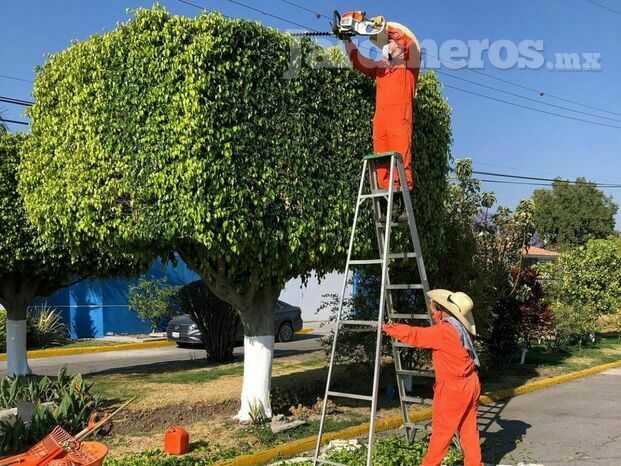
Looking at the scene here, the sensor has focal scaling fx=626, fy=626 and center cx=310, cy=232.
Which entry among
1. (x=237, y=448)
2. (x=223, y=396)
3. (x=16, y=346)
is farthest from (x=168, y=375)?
(x=237, y=448)

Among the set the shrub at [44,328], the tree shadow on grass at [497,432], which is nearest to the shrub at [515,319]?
the tree shadow on grass at [497,432]

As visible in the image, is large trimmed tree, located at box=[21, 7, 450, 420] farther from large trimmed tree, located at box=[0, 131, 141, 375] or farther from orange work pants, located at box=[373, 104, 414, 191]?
large trimmed tree, located at box=[0, 131, 141, 375]

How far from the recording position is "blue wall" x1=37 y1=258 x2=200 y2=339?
68.5 feet

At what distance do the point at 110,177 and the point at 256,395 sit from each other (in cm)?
326

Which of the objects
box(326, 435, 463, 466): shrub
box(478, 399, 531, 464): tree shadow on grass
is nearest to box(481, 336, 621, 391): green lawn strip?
box(478, 399, 531, 464): tree shadow on grass

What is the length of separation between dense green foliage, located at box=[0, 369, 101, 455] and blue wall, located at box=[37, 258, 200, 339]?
1280 centimetres

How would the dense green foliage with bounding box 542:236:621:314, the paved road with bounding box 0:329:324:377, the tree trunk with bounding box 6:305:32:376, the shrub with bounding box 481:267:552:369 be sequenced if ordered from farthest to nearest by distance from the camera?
the dense green foliage with bounding box 542:236:621:314 → the paved road with bounding box 0:329:324:377 → the shrub with bounding box 481:267:552:369 → the tree trunk with bounding box 6:305:32:376

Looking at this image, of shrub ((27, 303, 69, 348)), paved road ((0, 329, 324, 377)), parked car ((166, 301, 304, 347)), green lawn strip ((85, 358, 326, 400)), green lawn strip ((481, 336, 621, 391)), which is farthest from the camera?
parked car ((166, 301, 304, 347))

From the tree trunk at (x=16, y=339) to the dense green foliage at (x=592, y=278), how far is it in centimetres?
1450

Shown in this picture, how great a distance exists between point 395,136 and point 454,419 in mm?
3053

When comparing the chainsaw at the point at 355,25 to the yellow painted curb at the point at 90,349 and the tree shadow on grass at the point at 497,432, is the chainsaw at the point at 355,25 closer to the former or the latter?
the tree shadow on grass at the point at 497,432

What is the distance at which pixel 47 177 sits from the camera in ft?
24.2

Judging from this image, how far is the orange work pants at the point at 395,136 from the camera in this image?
6754 mm

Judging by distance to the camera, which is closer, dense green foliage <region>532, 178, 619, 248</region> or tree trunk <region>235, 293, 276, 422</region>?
tree trunk <region>235, 293, 276, 422</region>
